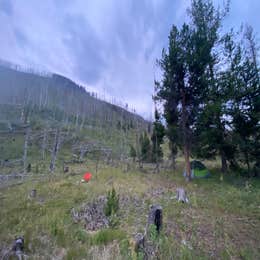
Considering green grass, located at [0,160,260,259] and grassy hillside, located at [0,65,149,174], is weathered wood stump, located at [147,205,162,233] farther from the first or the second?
grassy hillside, located at [0,65,149,174]

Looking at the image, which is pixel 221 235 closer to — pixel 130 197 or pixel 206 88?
pixel 130 197

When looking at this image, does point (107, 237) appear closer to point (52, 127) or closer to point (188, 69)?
point (188, 69)

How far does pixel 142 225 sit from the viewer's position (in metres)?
4.36

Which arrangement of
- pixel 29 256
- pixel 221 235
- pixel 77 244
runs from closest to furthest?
pixel 29 256 → pixel 77 244 → pixel 221 235

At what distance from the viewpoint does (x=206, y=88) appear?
10141 millimetres

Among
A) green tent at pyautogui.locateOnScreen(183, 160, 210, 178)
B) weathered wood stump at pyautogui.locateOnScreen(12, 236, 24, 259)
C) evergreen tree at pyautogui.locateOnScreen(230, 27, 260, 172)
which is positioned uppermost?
evergreen tree at pyautogui.locateOnScreen(230, 27, 260, 172)

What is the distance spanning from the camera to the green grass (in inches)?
121

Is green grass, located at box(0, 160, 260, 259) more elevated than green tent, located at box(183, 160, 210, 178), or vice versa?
green tent, located at box(183, 160, 210, 178)

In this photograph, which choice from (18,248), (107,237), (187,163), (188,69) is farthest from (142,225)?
(188,69)

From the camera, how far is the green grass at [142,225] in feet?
10.1

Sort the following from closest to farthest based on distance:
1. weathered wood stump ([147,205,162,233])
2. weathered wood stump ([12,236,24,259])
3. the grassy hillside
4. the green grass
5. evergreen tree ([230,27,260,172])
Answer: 1. weathered wood stump ([12,236,24,259])
2. the green grass
3. weathered wood stump ([147,205,162,233])
4. evergreen tree ([230,27,260,172])
5. the grassy hillside

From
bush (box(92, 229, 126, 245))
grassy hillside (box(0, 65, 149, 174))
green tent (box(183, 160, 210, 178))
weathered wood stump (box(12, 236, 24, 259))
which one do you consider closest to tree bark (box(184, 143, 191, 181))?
green tent (box(183, 160, 210, 178))

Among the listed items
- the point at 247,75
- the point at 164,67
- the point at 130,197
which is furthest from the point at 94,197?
the point at 247,75

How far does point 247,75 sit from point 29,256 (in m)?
12.2
